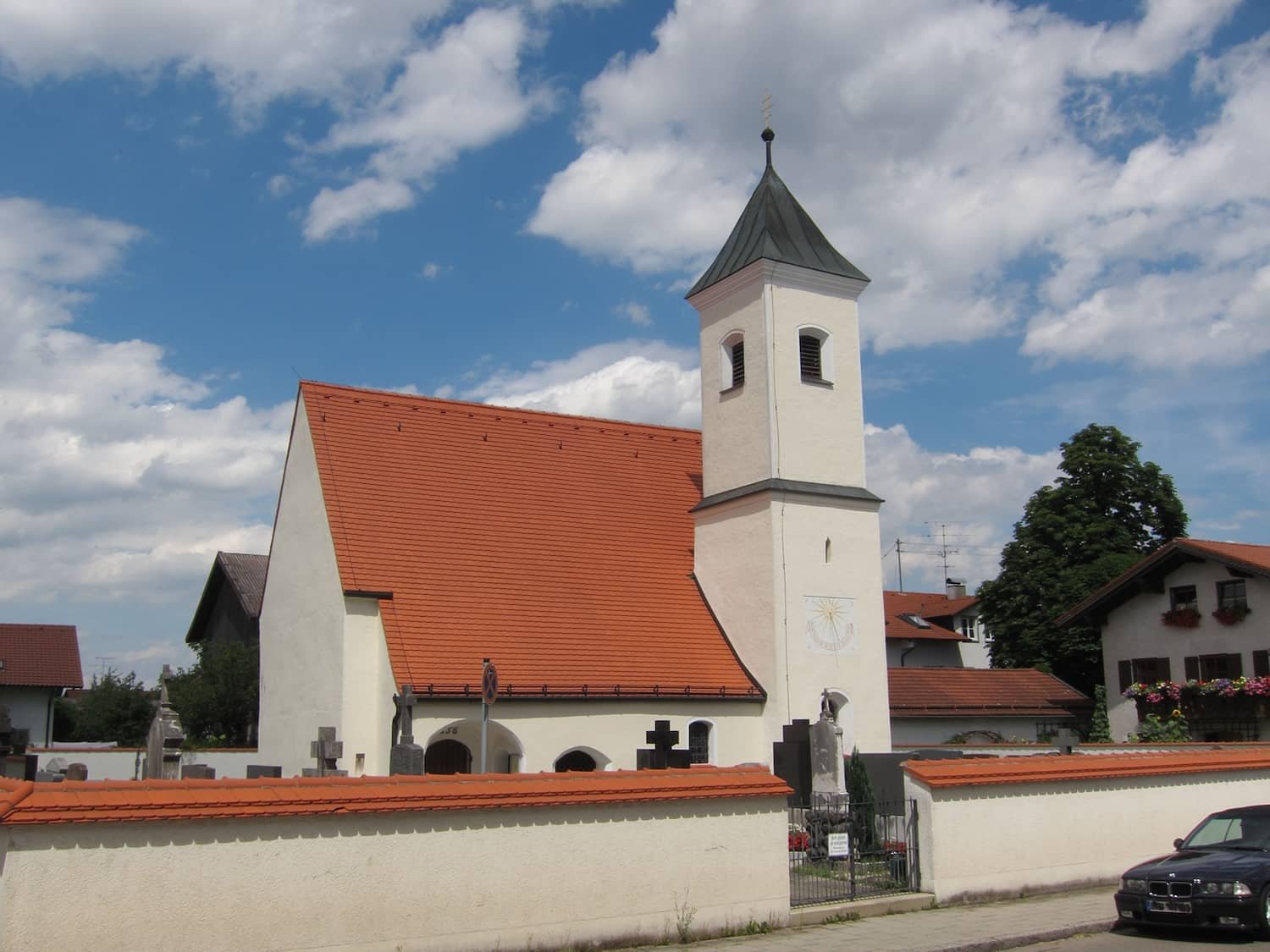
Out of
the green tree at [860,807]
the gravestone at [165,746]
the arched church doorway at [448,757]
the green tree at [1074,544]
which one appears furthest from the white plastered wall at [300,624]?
the green tree at [1074,544]

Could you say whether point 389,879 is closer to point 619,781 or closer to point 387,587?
point 619,781

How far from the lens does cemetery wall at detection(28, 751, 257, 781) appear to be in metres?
26.8

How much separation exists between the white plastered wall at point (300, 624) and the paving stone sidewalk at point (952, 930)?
35.2 feet

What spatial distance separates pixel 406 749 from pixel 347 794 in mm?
6997

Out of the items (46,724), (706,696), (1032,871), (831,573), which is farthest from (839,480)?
(46,724)

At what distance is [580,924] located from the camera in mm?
11188

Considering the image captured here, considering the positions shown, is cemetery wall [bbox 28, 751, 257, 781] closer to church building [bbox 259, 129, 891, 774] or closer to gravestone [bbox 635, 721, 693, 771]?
church building [bbox 259, 129, 891, 774]

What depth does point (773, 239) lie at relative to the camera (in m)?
25.4

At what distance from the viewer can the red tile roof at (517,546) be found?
2133 cm

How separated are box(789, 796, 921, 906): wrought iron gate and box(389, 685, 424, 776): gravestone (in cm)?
551

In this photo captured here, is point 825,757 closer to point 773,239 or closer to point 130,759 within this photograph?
point 773,239

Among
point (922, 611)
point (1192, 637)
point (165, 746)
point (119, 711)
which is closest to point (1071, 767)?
point (165, 746)

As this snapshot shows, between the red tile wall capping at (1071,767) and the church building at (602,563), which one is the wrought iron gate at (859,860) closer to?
the red tile wall capping at (1071,767)

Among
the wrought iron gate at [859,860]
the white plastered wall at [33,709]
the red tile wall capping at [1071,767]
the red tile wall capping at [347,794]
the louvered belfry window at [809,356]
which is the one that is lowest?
the wrought iron gate at [859,860]
